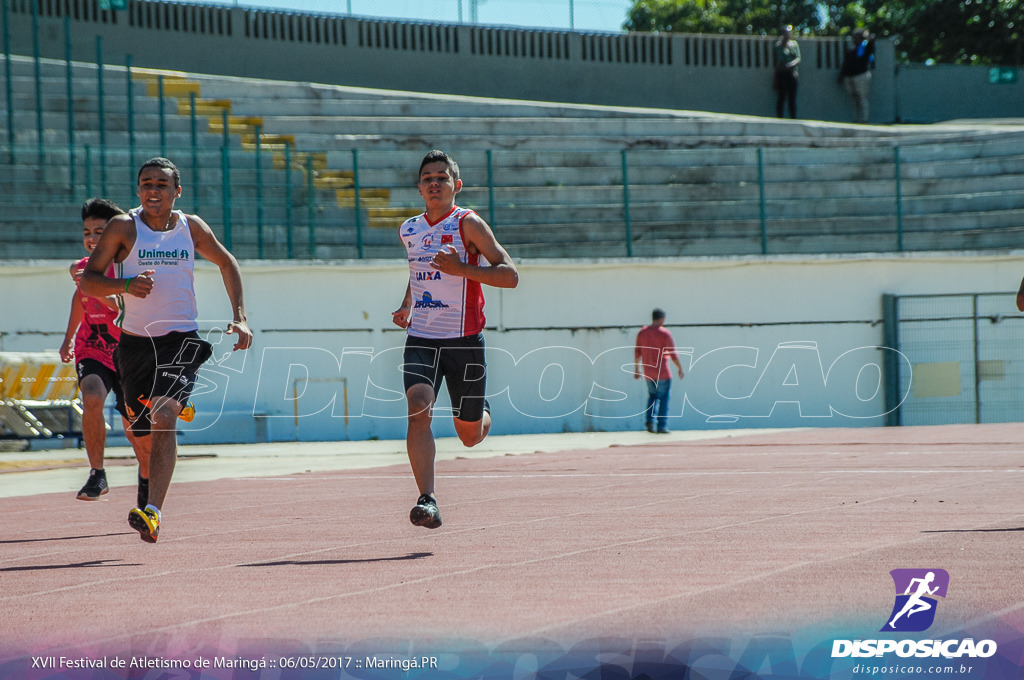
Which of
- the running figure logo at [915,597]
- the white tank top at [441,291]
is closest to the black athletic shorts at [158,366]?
the white tank top at [441,291]

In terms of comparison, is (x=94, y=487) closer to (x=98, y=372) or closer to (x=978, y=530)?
(x=98, y=372)

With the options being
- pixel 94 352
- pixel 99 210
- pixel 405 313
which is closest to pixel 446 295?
pixel 405 313

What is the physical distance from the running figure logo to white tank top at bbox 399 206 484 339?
279cm

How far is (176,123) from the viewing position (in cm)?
2458

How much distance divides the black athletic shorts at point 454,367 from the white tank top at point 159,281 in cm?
121

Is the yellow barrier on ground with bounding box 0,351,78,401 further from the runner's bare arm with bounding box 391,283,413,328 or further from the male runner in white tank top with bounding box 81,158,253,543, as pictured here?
the runner's bare arm with bounding box 391,283,413,328

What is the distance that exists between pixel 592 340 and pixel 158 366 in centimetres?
1556

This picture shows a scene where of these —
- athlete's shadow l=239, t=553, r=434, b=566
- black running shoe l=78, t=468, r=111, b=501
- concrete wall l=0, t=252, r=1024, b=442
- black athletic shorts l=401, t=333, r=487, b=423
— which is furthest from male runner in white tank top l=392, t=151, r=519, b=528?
concrete wall l=0, t=252, r=1024, b=442

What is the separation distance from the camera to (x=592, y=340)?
2202 centimetres

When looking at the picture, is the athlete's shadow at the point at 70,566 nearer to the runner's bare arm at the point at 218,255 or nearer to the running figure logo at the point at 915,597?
the runner's bare arm at the point at 218,255

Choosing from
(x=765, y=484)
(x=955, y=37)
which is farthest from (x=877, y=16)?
(x=765, y=484)

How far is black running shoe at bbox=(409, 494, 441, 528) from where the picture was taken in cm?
659

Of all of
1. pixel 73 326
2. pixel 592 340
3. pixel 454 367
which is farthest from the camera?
pixel 592 340

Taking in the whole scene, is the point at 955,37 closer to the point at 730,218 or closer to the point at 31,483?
the point at 730,218
